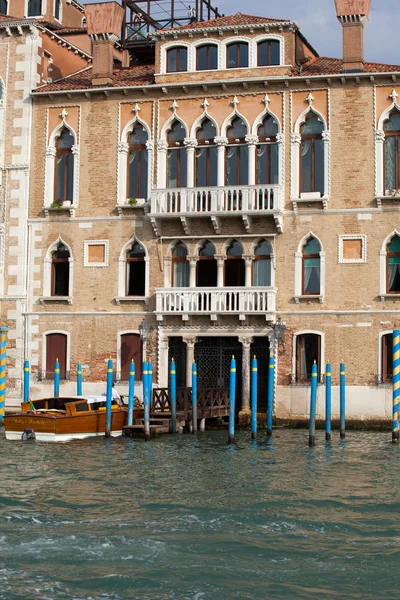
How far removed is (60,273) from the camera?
82.9 ft

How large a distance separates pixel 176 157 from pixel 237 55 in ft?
9.25

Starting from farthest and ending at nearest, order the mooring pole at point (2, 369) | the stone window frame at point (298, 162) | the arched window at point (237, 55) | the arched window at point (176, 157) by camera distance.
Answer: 1. the arched window at point (176, 157)
2. the arched window at point (237, 55)
3. the mooring pole at point (2, 369)
4. the stone window frame at point (298, 162)

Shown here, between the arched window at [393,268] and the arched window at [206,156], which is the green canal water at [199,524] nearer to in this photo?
the arched window at [393,268]

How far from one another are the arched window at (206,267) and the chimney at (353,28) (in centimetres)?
519

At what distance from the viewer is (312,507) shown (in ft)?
44.1

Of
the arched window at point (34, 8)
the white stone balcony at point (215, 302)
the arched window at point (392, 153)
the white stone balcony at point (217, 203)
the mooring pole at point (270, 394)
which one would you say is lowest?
the mooring pole at point (270, 394)

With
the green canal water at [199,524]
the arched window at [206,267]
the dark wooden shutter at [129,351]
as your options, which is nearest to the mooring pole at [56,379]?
the dark wooden shutter at [129,351]

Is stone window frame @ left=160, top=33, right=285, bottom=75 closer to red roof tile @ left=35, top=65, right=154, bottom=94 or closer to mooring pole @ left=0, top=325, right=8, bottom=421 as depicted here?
red roof tile @ left=35, top=65, right=154, bottom=94

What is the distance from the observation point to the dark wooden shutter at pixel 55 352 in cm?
2494

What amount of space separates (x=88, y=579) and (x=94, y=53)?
59.0ft

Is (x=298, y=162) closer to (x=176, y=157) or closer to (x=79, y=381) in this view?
(x=176, y=157)

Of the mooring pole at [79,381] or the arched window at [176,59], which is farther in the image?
the arched window at [176,59]

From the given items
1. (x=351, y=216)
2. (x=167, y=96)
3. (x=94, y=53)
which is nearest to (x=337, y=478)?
(x=351, y=216)

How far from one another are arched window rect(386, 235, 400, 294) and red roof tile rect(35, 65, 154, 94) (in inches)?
284
